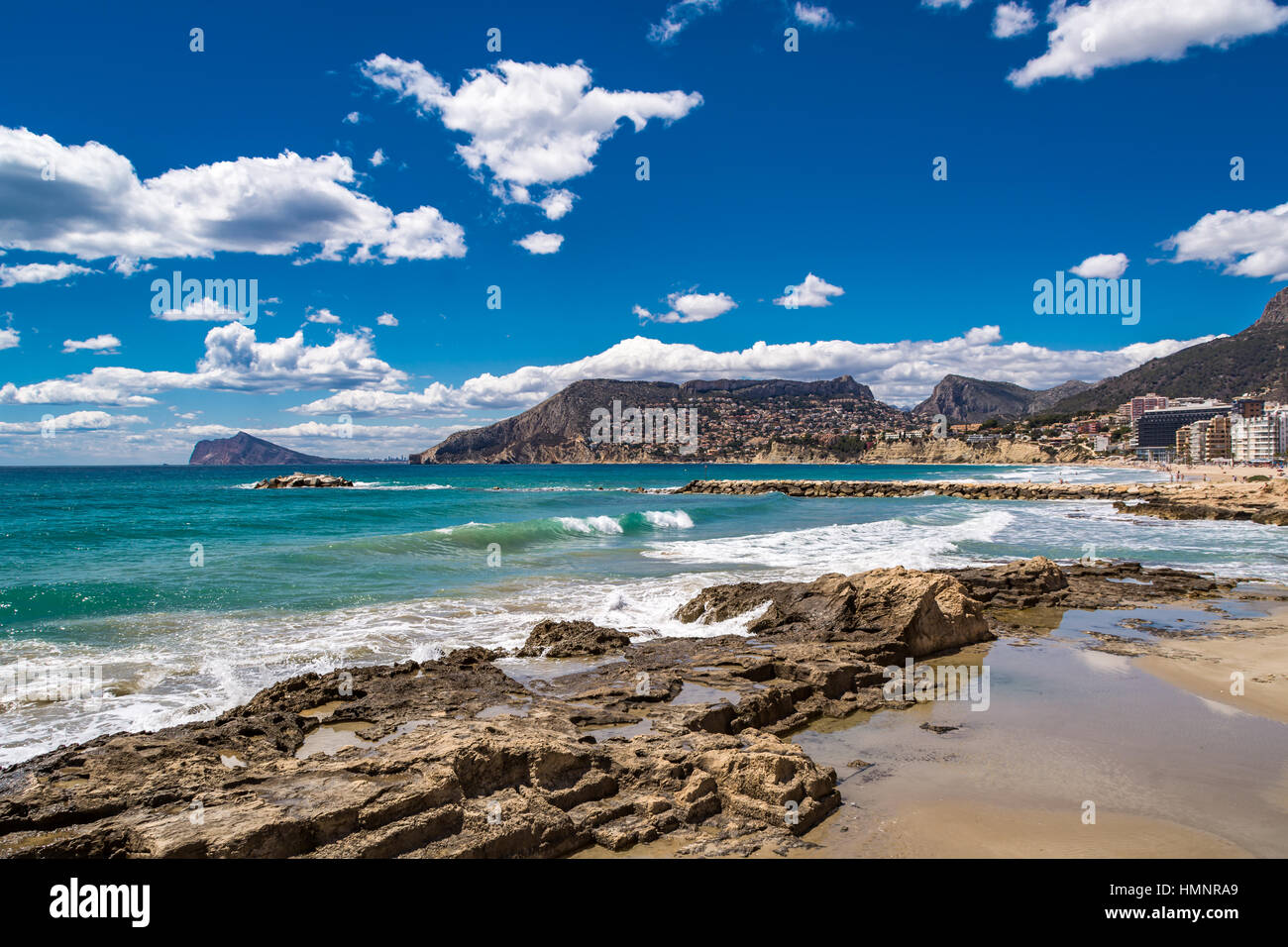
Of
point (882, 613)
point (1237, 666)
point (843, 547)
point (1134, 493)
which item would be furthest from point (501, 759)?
point (1134, 493)

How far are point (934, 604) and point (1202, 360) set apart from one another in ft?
777

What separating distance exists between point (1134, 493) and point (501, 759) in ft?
181

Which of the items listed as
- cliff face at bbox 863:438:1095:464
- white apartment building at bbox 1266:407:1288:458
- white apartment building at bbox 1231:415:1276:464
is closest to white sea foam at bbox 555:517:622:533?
white apartment building at bbox 1231:415:1276:464

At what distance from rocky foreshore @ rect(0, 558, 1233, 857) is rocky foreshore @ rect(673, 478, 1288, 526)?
32.5 metres

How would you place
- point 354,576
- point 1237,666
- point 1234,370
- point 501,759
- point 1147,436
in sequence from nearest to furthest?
point 501,759 → point 1237,666 → point 354,576 → point 1147,436 → point 1234,370

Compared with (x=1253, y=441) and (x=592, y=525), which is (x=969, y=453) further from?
(x=592, y=525)

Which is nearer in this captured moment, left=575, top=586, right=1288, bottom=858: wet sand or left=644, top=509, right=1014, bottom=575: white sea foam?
left=575, top=586, right=1288, bottom=858: wet sand

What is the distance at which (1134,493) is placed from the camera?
4803 centimetres

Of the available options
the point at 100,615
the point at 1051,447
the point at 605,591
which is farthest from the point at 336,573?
the point at 1051,447

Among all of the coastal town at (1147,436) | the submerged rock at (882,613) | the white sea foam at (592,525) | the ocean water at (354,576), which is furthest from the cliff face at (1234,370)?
the submerged rock at (882,613)

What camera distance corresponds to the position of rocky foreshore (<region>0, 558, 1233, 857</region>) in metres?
4.54

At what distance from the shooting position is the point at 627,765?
232 inches

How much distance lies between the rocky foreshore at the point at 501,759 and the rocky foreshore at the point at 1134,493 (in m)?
32.5

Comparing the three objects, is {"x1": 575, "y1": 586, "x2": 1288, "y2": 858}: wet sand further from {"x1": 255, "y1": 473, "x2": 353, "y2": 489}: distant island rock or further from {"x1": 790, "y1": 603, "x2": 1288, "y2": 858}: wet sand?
{"x1": 255, "y1": 473, "x2": 353, "y2": 489}: distant island rock
